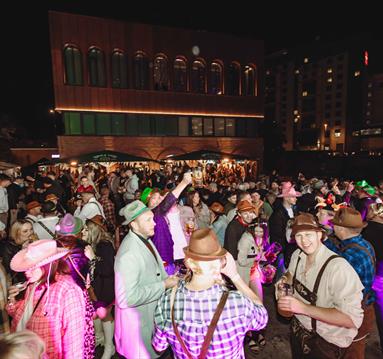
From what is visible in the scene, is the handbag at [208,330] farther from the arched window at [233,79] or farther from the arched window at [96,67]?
the arched window at [233,79]

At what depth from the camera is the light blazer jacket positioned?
8.45ft

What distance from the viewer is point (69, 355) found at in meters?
2.22

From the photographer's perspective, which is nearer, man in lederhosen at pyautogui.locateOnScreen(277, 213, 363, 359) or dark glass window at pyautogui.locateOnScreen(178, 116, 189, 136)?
man in lederhosen at pyautogui.locateOnScreen(277, 213, 363, 359)

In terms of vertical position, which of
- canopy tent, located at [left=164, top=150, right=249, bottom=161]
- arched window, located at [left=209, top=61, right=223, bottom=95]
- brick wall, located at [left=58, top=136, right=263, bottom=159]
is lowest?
canopy tent, located at [left=164, top=150, right=249, bottom=161]

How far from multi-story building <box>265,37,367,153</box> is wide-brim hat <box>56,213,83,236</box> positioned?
70135 mm

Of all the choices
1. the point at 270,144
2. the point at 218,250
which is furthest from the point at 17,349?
the point at 270,144

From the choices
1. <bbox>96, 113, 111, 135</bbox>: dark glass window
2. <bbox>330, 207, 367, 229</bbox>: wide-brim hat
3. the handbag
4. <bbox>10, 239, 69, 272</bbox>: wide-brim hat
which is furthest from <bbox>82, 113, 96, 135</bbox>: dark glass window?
the handbag

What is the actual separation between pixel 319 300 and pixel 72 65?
22.2 meters

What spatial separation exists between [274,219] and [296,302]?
10.6 feet

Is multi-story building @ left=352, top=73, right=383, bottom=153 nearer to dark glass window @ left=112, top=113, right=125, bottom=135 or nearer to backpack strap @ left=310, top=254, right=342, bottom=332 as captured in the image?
dark glass window @ left=112, top=113, right=125, bottom=135

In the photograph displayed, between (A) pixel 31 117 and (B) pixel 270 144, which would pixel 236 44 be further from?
(A) pixel 31 117

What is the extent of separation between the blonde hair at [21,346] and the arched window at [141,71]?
22158 mm

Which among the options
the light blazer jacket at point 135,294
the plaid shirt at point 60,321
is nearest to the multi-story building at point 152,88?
the light blazer jacket at point 135,294

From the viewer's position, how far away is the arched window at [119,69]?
21125mm
